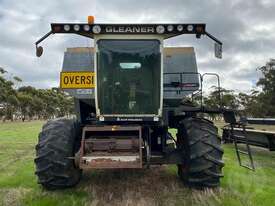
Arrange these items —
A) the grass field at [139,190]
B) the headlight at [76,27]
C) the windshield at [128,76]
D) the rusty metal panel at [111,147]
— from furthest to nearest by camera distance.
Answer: the windshield at [128,76] → the headlight at [76,27] → the rusty metal panel at [111,147] → the grass field at [139,190]

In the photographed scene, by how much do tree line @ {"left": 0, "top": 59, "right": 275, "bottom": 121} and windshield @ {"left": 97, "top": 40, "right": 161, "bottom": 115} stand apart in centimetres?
118

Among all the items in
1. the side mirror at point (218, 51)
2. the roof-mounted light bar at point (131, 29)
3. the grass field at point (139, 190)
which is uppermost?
the roof-mounted light bar at point (131, 29)

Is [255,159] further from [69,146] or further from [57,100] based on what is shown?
[57,100]

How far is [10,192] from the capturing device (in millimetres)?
7465

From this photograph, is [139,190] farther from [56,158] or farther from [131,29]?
[131,29]

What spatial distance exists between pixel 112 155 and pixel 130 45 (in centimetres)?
199

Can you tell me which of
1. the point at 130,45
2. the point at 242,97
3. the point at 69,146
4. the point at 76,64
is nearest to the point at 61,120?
the point at 69,146

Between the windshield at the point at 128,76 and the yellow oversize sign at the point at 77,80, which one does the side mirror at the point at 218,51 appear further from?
the yellow oversize sign at the point at 77,80

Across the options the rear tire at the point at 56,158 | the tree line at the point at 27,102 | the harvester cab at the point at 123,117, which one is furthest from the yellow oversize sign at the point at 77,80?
the tree line at the point at 27,102

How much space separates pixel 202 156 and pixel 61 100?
11181 centimetres

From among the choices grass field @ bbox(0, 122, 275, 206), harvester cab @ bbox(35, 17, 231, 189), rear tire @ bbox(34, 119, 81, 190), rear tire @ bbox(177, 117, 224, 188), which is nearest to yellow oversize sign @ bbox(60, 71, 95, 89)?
harvester cab @ bbox(35, 17, 231, 189)

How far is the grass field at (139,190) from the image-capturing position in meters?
6.82

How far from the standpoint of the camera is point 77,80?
26.1ft

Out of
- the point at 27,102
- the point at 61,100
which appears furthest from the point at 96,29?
the point at 61,100
